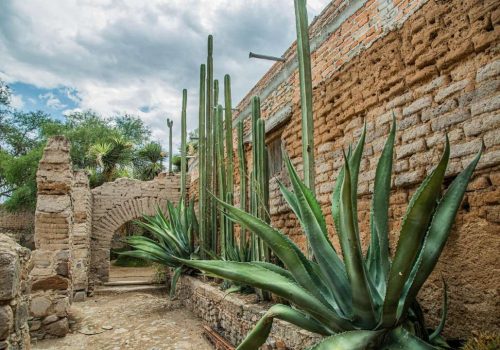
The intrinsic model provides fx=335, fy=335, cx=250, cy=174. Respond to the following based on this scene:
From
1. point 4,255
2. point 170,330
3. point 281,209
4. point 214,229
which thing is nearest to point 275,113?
point 281,209

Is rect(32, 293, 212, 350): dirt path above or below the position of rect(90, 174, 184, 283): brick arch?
below

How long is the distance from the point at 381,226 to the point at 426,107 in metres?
0.89

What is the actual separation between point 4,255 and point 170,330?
2.68 meters

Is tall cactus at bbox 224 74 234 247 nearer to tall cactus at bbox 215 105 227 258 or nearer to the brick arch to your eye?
tall cactus at bbox 215 105 227 258

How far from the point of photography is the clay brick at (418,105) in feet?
6.73

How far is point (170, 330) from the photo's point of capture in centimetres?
382

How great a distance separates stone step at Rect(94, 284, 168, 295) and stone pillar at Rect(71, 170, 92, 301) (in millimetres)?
448

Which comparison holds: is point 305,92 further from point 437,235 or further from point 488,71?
point 437,235

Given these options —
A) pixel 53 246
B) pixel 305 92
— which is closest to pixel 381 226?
pixel 305 92

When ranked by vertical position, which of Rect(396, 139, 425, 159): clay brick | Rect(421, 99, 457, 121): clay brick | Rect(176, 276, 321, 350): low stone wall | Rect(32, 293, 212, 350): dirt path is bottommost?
Rect(32, 293, 212, 350): dirt path

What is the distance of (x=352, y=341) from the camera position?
1296 mm

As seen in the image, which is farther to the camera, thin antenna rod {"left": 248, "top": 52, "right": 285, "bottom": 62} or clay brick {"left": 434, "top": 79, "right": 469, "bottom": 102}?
thin antenna rod {"left": 248, "top": 52, "right": 285, "bottom": 62}

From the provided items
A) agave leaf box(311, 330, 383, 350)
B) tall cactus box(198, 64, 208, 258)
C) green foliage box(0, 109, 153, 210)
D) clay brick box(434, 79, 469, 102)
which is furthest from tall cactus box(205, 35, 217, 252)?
green foliage box(0, 109, 153, 210)

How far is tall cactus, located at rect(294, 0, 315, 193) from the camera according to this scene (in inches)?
92.1
